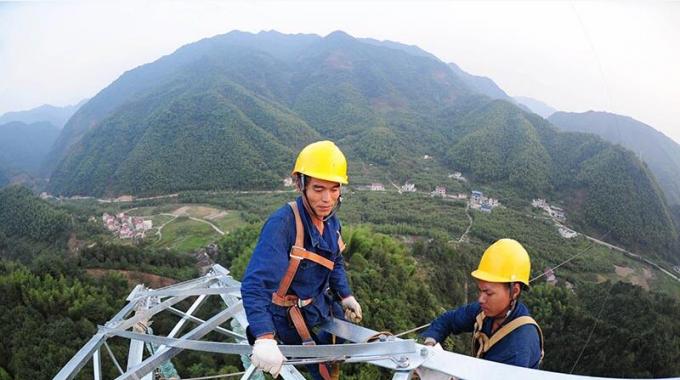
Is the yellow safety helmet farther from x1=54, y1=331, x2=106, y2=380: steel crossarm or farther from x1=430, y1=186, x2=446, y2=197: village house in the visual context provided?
x1=430, y1=186, x2=446, y2=197: village house

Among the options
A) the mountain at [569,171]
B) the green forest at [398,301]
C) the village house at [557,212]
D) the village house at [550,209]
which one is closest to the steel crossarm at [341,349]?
the green forest at [398,301]

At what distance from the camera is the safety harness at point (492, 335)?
108 inches

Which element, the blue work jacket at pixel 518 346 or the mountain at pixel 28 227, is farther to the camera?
the mountain at pixel 28 227

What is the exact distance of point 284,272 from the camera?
2729 mm

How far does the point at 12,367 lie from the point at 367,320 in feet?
48.7

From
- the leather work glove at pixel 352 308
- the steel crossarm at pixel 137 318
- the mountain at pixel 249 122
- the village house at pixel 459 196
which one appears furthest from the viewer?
the mountain at pixel 249 122

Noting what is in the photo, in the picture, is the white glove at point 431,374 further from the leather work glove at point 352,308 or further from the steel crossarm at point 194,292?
the steel crossarm at point 194,292

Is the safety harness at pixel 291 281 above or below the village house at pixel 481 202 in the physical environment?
above

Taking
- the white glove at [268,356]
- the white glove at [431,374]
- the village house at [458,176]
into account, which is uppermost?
the white glove at [268,356]

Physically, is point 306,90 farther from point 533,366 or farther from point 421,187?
point 533,366

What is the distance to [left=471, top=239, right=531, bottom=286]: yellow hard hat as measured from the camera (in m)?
2.87

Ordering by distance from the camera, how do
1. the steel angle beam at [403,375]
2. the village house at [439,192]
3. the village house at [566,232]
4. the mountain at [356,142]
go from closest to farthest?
the steel angle beam at [403,375] → the village house at [566,232] → the mountain at [356,142] → the village house at [439,192]

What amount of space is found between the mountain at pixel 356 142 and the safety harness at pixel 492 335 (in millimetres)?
21763

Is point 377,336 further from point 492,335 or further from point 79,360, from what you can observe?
point 79,360
